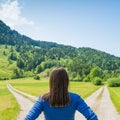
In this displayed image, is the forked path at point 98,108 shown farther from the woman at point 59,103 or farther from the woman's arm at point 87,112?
the woman's arm at point 87,112

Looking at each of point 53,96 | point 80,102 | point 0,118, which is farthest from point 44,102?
point 0,118

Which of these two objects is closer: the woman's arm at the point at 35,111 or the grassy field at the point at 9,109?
the woman's arm at the point at 35,111

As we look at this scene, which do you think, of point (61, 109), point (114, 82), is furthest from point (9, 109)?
point (114, 82)

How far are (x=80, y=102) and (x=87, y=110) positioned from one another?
0.69 ft

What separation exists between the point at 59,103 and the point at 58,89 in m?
0.25

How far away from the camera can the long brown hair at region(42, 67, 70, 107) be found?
6.39 meters

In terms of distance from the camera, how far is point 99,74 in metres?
197

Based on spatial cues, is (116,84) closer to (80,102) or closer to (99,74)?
(99,74)

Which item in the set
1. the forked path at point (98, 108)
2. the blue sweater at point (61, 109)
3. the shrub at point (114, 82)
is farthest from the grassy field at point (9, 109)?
the shrub at point (114, 82)

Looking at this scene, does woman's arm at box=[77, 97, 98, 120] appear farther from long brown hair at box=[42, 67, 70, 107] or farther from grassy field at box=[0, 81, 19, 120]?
grassy field at box=[0, 81, 19, 120]

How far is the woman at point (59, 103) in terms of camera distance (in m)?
6.39

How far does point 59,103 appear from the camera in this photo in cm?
643

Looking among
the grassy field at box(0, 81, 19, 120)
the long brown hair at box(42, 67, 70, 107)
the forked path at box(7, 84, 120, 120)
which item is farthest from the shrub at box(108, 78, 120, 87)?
the long brown hair at box(42, 67, 70, 107)

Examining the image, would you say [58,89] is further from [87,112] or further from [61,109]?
[87,112]
